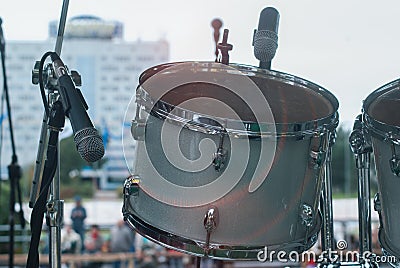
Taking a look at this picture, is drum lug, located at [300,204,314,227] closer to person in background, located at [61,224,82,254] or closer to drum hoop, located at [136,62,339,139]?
drum hoop, located at [136,62,339,139]

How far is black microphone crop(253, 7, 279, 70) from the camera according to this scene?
4.40 ft

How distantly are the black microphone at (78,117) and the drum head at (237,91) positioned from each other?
26 cm

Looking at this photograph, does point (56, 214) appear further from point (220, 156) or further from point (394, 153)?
point (394, 153)

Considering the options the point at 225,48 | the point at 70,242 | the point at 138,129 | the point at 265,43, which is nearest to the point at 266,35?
the point at 265,43

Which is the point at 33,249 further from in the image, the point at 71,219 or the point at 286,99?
the point at 71,219

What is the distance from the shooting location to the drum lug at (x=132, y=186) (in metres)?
1.32

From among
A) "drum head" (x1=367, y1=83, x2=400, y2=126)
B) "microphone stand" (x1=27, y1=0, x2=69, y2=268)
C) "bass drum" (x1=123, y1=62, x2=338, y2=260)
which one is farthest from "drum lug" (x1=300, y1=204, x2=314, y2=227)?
"microphone stand" (x1=27, y1=0, x2=69, y2=268)

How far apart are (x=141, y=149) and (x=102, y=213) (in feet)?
12.9

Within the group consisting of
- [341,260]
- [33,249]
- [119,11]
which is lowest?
[341,260]

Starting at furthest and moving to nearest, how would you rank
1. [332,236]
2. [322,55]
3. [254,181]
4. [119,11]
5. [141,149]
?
[119,11] < [322,55] < [332,236] < [141,149] < [254,181]

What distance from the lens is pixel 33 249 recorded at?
1078 mm

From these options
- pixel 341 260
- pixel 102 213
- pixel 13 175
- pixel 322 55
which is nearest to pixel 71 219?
pixel 102 213

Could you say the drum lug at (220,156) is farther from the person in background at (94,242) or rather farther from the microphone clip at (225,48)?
the person in background at (94,242)

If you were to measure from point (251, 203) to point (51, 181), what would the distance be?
16.4 inches
